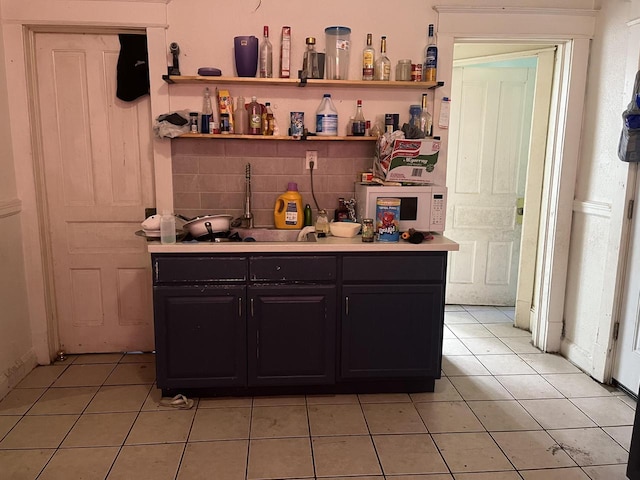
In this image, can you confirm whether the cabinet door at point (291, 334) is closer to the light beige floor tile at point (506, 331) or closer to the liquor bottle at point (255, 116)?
the liquor bottle at point (255, 116)

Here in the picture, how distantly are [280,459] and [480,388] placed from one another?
130 centimetres

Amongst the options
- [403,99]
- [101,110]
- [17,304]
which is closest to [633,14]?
[403,99]

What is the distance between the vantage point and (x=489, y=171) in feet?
13.6

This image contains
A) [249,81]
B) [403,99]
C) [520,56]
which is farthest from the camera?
[520,56]

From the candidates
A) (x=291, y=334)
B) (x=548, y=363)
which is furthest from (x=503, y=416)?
(x=291, y=334)

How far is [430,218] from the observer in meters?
2.87

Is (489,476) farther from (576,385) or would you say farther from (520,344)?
(520,344)

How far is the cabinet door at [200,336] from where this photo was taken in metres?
2.55

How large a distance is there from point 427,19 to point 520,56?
105 cm

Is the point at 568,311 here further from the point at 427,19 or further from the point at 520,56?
the point at 427,19

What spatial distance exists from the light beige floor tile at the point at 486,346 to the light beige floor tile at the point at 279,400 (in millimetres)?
1326

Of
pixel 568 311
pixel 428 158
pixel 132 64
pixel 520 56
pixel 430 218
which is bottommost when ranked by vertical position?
pixel 568 311

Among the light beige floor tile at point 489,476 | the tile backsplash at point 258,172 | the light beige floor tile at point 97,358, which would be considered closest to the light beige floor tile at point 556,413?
the light beige floor tile at point 489,476

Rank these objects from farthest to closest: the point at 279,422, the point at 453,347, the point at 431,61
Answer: the point at 453,347 → the point at 431,61 → the point at 279,422
